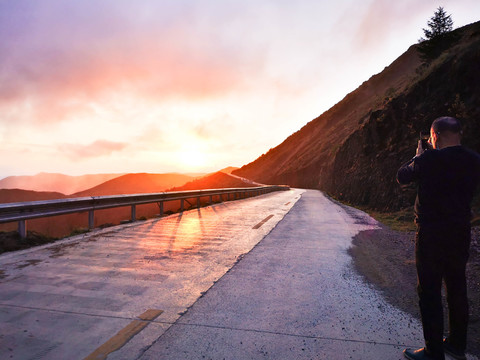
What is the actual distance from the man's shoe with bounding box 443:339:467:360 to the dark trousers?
37mm

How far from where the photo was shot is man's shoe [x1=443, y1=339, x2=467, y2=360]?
9.43 feet

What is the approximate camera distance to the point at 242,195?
27781 mm

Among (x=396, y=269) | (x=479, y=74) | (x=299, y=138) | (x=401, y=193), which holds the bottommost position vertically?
(x=396, y=269)

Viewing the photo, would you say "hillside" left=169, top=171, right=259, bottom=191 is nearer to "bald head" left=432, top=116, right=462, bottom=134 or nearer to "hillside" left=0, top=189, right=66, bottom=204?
"hillside" left=0, top=189, right=66, bottom=204

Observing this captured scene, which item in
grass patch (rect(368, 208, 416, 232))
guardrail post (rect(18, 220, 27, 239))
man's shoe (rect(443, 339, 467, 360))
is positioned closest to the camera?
man's shoe (rect(443, 339, 467, 360))

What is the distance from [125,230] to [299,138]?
129415 mm

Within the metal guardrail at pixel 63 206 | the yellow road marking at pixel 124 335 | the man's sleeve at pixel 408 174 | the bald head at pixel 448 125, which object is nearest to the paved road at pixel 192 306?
the yellow road marking at pixel 124 335

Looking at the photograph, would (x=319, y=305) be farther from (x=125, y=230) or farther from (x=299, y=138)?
(x=299, y=138)

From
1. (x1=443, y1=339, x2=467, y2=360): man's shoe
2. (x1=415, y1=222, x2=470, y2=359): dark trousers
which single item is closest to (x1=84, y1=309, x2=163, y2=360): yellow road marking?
(x1=415, y1=222, x2=470, y2=359): dark trousers

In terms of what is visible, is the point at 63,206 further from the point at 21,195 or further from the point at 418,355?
the point at 21,195

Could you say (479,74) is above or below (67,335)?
above

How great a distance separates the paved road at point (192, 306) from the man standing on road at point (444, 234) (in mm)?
353

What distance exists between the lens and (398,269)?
5727mm

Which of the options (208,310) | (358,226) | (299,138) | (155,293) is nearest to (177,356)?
(208,310)
